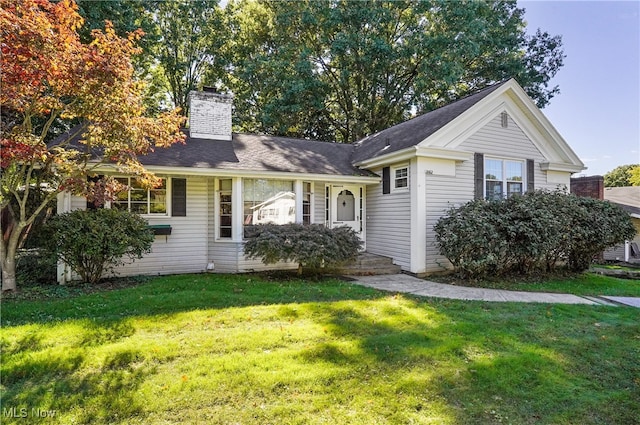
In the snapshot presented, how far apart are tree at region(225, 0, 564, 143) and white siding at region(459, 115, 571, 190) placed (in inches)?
280

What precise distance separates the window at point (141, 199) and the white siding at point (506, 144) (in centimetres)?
854

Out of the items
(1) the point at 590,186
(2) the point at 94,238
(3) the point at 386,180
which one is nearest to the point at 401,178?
(3) the point at 386,180

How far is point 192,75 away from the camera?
22125 mm

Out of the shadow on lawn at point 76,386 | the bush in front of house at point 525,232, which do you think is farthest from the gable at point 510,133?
the shadow on lawn at point 76,386

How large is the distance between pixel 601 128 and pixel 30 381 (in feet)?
73.7

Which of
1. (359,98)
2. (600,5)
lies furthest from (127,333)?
(359,98)

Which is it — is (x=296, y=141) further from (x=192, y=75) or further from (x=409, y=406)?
(x=192, y=75)

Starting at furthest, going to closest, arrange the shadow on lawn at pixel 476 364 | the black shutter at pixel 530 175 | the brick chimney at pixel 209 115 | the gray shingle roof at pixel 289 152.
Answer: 1. the brick chimney at pixel 209 115
2. the black shutter at pixel 530 175
3. the gray shingle roof at pixel 289 152
4. the shadow on lawn at pixel 476 364

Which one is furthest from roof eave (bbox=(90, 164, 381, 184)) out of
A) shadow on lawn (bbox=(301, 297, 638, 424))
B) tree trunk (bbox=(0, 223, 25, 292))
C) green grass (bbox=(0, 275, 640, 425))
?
shadow on lawn (bbox=(301, 297, 638, 424))

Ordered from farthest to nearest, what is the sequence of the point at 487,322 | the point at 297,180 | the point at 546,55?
the point at 546,55 → the point at 297,180 → the point at 487,322

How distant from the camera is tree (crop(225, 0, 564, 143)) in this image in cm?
1750

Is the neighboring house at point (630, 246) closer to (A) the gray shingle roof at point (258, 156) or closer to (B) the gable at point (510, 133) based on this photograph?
(B) the gable at point (510, 133)

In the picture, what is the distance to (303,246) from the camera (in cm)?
817

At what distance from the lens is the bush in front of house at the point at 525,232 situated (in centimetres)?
833
